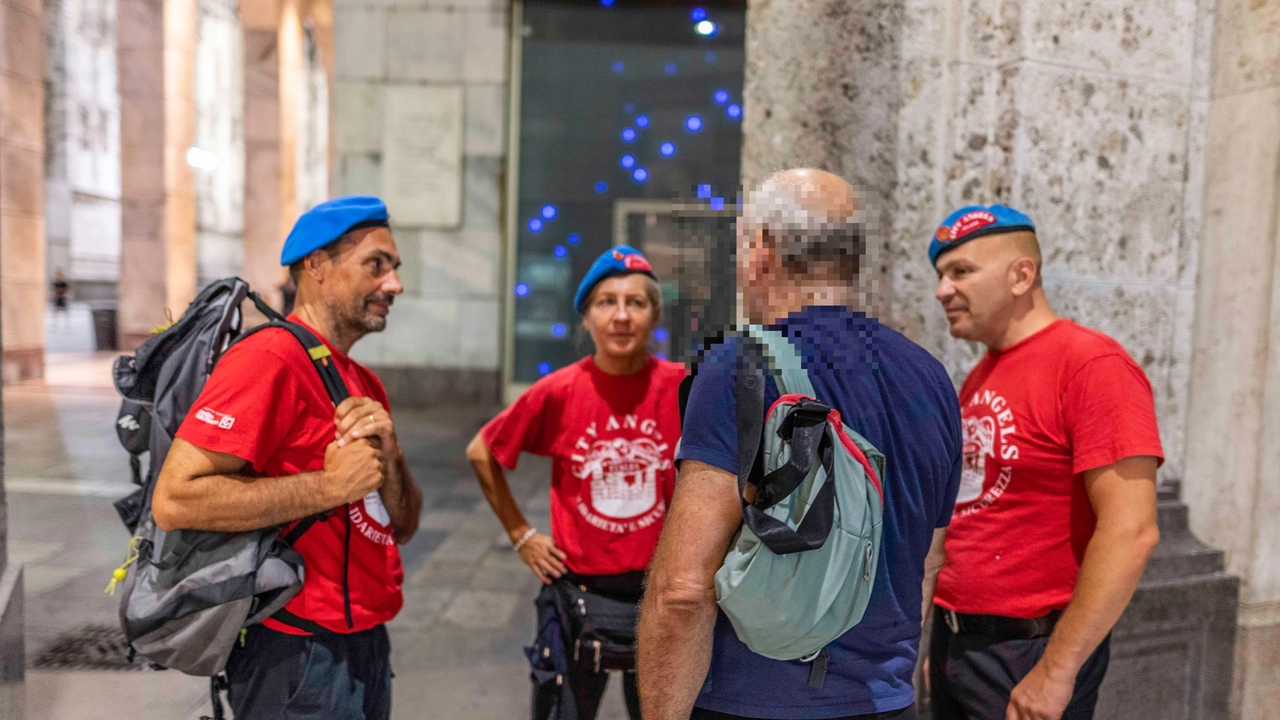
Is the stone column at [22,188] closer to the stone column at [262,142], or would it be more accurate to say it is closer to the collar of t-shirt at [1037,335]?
the stone column at [262,142]

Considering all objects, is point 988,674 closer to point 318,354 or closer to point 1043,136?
point 1043,136

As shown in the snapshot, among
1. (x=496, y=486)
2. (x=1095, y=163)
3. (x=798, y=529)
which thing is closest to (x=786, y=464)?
(x=798, y=529)

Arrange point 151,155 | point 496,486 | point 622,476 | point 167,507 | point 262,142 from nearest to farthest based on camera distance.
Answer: point 167,507
point 622,476
point 496,486
point 151,155
point 262,142

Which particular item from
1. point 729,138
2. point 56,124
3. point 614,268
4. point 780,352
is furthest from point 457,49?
point 56,124

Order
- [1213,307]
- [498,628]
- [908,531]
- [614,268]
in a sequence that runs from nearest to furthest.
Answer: [908,531] → [614,268] → [1213,307] → [498,628]

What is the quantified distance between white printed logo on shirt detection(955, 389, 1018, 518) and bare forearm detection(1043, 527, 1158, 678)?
1.00 feet

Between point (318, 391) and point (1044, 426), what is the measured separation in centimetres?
184

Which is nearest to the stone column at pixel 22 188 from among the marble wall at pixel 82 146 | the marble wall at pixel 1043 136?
the marble wall at pixel 1043 136

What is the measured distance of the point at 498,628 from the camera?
441 centimetres

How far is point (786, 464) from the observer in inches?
50.9

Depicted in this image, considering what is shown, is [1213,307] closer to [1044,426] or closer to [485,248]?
[1044,426]

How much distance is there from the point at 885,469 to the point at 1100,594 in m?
0.81

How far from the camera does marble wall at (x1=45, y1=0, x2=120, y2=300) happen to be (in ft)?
82.4

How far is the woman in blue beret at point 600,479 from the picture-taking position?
2654 millimetres
